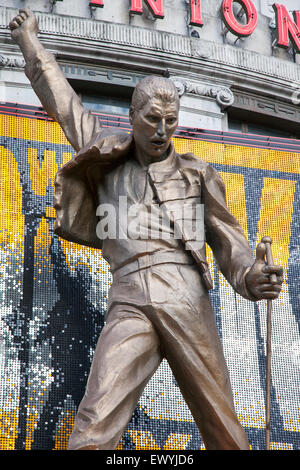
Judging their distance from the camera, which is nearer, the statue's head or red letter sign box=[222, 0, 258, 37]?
the statue's head

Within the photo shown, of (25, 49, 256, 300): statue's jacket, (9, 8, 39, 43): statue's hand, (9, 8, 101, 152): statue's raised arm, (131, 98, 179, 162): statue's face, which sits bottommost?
(25, 49, 256, 300): statue's jacket

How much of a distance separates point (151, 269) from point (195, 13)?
804 centimetres

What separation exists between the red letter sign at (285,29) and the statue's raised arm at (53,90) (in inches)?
281

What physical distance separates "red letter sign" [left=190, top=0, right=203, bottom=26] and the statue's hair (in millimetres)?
7220

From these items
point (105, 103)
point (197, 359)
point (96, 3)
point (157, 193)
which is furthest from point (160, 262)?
point (96, 3)

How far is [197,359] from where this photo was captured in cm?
782

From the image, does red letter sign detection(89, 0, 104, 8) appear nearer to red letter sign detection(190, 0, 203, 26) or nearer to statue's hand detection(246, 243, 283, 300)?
red letter sign detection(190, 0, 203, 26)

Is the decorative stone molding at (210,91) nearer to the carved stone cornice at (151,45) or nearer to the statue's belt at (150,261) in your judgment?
the carved stone cornice at (151,45)

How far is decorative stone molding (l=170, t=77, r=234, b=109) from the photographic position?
48.8 ft

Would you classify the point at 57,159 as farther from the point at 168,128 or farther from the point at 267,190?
the point at 168,128

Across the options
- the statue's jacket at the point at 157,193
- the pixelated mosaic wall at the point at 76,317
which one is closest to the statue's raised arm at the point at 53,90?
the statue's jacket at the point at 157,193

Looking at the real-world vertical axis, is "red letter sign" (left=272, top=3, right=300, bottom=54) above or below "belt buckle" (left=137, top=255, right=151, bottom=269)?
above

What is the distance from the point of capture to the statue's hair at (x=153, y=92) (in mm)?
8109

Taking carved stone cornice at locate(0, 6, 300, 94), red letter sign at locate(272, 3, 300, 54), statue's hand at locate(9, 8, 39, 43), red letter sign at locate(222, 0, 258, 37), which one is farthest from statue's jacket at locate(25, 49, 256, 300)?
red letter sign at locate(272, 3, 300, 54)
